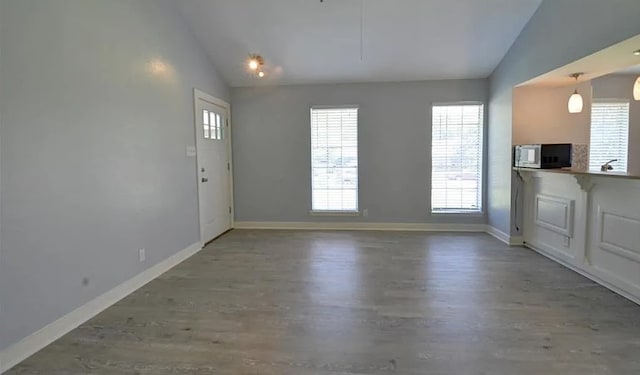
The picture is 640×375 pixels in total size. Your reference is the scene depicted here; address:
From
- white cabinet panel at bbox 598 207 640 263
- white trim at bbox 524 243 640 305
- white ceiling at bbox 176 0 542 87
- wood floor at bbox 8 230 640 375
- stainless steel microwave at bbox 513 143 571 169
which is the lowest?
wood floor at bbox 8 230 640 375

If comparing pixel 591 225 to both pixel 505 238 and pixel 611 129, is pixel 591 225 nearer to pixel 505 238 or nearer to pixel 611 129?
pixel 505 238

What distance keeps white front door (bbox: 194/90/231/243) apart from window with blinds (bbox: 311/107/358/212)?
4.58 ft

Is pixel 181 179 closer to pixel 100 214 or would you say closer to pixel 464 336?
pixel 100 214

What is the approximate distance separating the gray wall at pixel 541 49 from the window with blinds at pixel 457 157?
0.23m

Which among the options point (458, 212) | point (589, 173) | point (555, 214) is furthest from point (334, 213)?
point (589, 173)

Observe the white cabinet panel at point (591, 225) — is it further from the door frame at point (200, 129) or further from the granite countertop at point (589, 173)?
the door frame at point (200, 129)

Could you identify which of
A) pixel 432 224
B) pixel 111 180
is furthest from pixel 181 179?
pixel 432 224

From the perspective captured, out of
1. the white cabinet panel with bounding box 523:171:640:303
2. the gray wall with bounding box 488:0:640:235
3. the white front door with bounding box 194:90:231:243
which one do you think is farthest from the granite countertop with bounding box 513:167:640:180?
the white front door with bounding box 194:90:231:243

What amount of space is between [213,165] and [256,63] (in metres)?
1.58

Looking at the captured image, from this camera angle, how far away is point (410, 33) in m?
4.55

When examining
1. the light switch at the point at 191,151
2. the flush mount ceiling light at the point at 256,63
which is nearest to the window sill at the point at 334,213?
the light switch at the point at 191,151

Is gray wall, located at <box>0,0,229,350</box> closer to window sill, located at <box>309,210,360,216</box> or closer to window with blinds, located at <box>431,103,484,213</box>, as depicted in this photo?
window sill, located at <box>309,210,360,216</box>

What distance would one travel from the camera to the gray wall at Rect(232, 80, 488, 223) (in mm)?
5648

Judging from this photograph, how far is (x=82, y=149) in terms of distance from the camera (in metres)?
2.72
